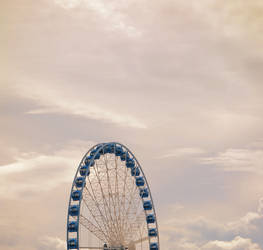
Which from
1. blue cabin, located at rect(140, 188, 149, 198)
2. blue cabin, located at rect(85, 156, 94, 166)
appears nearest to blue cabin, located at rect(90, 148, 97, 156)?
blue cabin, located at rect(85, 156, 94, 166)

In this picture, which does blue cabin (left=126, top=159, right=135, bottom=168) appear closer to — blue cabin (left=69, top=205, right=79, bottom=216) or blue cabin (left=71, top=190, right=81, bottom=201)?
blue cabin (left=71, top=190, right=81, bottom=201)

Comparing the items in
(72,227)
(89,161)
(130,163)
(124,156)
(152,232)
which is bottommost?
(72,227)

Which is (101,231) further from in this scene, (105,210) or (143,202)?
(143,202)

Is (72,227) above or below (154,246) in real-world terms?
above

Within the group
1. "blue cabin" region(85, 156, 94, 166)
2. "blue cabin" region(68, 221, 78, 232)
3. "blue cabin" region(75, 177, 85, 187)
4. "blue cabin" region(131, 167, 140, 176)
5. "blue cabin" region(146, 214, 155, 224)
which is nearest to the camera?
"blue cabin" region(68, 221, 78, 232)

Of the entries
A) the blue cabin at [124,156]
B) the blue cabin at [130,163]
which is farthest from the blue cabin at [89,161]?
the blue cabin at [130,163]

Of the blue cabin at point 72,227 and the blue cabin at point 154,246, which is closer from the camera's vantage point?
the blue cabin at point 72,227

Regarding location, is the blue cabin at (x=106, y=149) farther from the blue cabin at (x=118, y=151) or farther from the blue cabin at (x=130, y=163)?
the blue cabin at (x=130, y=163)

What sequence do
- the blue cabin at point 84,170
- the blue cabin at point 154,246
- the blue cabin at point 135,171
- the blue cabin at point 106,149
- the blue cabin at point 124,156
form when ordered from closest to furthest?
the blue cabin at point 84,170
the blue cabin at point 106,149
the blue cabin at point 124,156
the blue cabin at point 154,246
the blue cabin at point 135,171

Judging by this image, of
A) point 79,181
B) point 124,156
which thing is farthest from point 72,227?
point 124,156

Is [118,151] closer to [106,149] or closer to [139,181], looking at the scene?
[106,149]

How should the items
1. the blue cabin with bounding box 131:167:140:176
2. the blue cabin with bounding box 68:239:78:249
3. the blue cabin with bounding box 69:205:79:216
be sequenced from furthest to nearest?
1. the blue cabin with bounding box 131:167:140:176
2. the blue cabin with bounding box 69:205:79:216
3. the blue cabin with bounding box 68:239:78:249

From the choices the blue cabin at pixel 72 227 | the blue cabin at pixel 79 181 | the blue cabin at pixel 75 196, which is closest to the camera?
the blue cabin at pixel 72 227

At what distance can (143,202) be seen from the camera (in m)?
81.8
